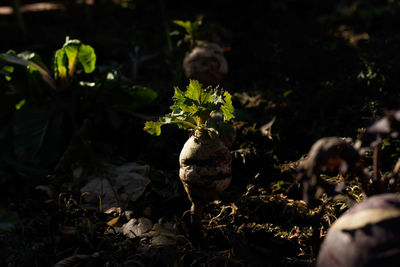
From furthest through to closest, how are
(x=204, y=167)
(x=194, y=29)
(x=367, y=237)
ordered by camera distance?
(x=194, y=29)
(x=204, y=167)
(x=367, y=237)

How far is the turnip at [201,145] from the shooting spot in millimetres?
1747

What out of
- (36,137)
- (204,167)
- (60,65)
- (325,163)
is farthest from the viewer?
(60,65)

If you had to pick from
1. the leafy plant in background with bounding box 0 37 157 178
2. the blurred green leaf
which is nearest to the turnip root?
the leafy plant in background with bounding box 0 37 157 178

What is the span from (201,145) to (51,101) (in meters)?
1.53

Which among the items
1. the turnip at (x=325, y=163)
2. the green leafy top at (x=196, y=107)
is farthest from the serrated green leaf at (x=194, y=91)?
the turnip at (x=325, y=163)

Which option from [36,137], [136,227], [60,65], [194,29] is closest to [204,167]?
[136,227]

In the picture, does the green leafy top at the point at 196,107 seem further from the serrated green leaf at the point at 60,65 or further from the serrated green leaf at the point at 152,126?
the serrated green leaf at the point at 60,65

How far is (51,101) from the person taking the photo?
2.82 meters

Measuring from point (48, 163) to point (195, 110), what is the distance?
4.24 feet

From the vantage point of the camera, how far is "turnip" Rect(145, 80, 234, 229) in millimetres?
1747

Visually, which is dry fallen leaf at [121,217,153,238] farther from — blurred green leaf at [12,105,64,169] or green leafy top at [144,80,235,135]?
blurred green leaf at [12,105,64,169]

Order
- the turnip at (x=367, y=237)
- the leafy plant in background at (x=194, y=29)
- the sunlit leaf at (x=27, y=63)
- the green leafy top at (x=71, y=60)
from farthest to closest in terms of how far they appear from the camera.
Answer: the leafy plant in background at (x=194, y=29)
the green leafy top at (x=71, y=60)
the sunlit leaf at (x=27, y=63)
the turnip at (x=367, y=237)

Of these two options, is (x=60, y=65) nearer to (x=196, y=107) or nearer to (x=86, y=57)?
(x=86, y=57)

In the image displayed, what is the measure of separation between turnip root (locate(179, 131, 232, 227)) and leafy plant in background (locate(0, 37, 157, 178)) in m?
1.05
